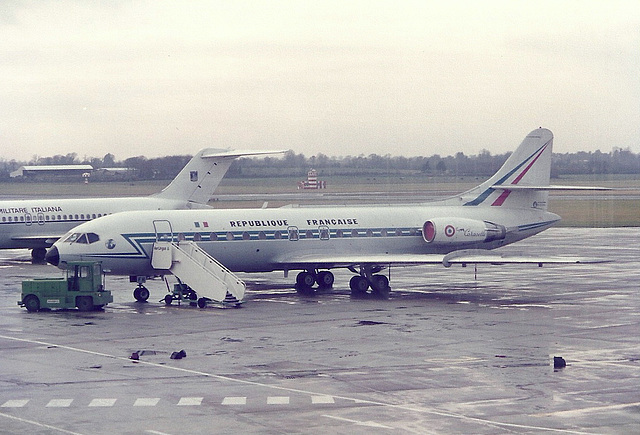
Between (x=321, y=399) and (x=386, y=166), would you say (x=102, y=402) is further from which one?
(x=386, y=166)

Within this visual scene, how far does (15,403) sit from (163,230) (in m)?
19.0

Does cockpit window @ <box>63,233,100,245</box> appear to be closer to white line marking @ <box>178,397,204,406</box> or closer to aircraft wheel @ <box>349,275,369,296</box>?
aircraft wheel @ <box>349,275,369,296</box>

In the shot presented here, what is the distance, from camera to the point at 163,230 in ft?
129

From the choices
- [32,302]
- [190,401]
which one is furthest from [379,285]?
[190,401]

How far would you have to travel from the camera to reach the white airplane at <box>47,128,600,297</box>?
38.9 metres

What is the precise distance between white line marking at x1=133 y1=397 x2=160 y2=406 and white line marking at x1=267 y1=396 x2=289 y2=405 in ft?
7.47

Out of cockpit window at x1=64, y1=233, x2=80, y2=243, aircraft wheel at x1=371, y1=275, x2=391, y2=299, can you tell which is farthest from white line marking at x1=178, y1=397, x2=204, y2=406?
aircraft wheel at x1=371, y1=275, x2=391, y2=299

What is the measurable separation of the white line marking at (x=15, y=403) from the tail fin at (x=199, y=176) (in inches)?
1608

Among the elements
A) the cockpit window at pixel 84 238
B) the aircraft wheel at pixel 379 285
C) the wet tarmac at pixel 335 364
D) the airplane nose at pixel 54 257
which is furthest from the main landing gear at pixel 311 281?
the airplane nose at pixel 54 257

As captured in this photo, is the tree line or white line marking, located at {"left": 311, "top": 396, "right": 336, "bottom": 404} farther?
the tree line

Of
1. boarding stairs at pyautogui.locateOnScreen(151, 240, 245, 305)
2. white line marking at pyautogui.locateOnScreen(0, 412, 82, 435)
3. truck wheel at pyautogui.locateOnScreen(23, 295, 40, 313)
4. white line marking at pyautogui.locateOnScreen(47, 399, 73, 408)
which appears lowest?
white line marking at pyautogui.locateOnScreen(47, 399, 73, 408)

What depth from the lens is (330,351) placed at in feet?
89.0

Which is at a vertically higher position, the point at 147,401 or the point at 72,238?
the point at 72,238

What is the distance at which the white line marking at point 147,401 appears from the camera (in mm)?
20562
